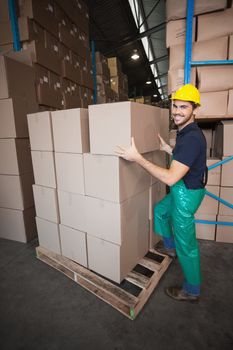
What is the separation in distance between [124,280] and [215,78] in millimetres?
2448

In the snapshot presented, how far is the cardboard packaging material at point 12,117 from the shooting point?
2482mm

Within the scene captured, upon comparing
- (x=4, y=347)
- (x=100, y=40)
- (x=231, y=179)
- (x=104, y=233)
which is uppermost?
(x=100, y=40)

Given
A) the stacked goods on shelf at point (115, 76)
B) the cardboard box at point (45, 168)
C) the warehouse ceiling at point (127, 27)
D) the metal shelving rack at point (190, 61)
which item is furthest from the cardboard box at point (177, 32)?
the stacked goods on shelf at point (115, 76)

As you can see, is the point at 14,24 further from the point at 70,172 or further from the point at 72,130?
the point at 70,172

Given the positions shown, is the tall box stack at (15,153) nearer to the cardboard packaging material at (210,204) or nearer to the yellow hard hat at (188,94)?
the yellow hard hat at (188,94)

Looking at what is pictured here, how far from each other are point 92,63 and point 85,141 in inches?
153

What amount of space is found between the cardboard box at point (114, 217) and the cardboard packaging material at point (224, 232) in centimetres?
125

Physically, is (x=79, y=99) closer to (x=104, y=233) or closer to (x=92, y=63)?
(x=92, y=63)

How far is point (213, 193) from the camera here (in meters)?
2.61

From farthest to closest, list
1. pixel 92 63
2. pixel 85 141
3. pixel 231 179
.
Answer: pixel 92 63 → pixel 231 179 → pixel 85 141

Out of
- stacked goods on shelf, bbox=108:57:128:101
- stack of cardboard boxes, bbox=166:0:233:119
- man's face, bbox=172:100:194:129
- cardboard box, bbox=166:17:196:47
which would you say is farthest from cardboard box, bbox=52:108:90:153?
stacked goods on shelf, bbox=108:57:128:101

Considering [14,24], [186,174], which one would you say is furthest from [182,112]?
[14,24]

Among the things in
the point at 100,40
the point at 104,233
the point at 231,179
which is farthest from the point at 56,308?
the point at 100,40

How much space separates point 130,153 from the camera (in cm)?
148
